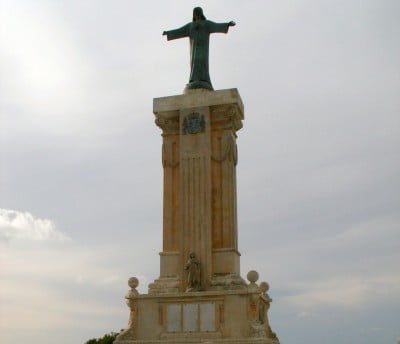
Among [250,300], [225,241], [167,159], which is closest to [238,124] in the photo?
[167,159]

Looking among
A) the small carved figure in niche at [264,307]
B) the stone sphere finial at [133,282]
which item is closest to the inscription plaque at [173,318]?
the stone sphere finial at [133,282]

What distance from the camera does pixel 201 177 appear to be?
21.7 m

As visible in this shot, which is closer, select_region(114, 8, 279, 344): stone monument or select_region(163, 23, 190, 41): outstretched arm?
select_region(114, 8, 279, 344): stone monument

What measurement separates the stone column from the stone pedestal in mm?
32

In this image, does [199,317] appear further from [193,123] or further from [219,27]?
[219,27]

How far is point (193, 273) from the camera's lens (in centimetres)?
2048

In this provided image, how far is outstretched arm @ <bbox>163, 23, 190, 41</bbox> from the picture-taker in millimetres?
24141

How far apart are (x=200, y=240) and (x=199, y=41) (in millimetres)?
7455

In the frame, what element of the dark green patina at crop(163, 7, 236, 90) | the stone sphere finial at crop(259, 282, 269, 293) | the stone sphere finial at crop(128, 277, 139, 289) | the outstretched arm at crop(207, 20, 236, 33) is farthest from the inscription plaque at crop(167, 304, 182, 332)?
the outstretched arm at crop(207, 20, 236, 33)

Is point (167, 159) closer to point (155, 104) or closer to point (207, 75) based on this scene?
point (155, 104)

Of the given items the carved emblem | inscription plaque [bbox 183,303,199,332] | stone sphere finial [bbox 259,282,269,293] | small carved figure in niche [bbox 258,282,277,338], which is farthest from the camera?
the carved emblem

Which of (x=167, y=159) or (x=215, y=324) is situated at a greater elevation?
(x=167, y=159)

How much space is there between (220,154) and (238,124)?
4.98 ft

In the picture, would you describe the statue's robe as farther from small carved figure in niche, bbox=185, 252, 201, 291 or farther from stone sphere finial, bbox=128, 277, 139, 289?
stone sphere finial, bbox=128, 277, 139, 289
